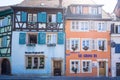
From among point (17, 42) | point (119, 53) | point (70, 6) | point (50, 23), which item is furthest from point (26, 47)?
point (119, 53)

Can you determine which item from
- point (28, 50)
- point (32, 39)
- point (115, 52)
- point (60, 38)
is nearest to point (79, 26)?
point (60, 38)

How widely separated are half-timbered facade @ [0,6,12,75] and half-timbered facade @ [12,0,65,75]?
1.03m

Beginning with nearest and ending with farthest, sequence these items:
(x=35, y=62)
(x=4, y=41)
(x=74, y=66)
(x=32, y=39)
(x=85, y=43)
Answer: (x=35, y=62)
(x=74, y=66)
(x=32, y=39)
(x=85, y=43)
(x=4, y=41)

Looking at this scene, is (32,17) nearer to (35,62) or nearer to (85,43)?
(35,62)

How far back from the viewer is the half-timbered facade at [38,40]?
1478 inches

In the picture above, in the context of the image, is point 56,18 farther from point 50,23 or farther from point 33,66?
point 33,66

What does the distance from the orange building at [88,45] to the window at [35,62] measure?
11.1ft

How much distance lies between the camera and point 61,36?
125ft

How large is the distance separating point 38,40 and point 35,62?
113 inches

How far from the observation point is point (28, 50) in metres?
37.8

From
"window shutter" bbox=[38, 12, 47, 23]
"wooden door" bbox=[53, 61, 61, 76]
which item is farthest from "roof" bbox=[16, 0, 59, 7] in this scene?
"wooden door" bbox=[53, 61, 61, 76]

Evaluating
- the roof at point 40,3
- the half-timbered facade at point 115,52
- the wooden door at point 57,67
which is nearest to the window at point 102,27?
the half-timbered facade at point 115,52

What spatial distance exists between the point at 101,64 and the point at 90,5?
803 centimetres

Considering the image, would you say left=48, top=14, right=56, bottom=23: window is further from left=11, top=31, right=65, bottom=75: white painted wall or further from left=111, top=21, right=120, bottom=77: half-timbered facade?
left=111, top=21, right=120, bottom=77: half-timbered facade
